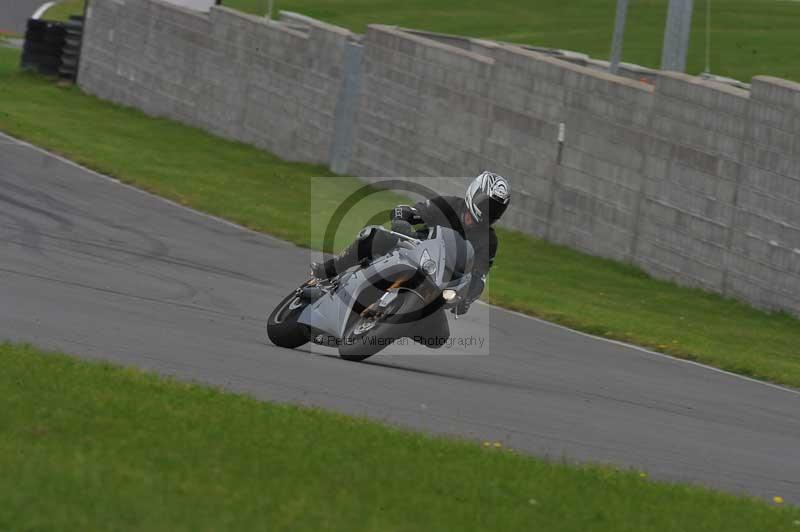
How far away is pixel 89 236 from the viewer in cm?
1717

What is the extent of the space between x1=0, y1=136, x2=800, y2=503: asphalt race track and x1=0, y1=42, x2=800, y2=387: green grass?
3.44ft

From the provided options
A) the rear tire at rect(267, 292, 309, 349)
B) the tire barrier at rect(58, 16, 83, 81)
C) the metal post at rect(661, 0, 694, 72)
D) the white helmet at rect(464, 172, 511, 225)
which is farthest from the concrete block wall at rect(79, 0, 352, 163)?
the white helmet at rect(464, 172, 511, 225)

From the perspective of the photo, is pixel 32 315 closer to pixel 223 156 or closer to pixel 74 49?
pixel 223 156

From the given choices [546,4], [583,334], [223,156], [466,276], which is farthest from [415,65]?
[546,4]

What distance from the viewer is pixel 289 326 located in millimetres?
11562

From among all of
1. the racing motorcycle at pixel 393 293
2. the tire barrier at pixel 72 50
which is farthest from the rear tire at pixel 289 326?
the tire barrier at pixel 72 50

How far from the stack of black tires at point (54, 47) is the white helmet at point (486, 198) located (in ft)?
87.8

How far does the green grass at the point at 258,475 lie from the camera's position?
6.34m

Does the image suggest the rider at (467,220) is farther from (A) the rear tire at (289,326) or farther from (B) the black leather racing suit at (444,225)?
(A) the rear tire at (289,326)

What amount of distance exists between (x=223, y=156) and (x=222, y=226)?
28.5ft

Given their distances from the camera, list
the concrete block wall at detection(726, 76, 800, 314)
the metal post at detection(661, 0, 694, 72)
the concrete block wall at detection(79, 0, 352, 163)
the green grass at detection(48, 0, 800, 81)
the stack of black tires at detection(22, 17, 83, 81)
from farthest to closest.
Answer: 1. the green grass at detection(48, 0, 800, 81)
2. the stack of black tires at detection(22, 17, 83, 81)
3. the concrete block wall at detection(79, 0, 352, 163)
4. the metal post at detection(661, 0, 694, 72)
5. the concrete block wall at detection(726, 76, 800, 314)

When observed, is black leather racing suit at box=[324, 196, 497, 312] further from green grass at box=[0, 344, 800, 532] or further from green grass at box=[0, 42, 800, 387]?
green grass at box=[0, 42, 800, 387]

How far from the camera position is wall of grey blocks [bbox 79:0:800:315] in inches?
741

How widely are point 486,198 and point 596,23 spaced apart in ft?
145
